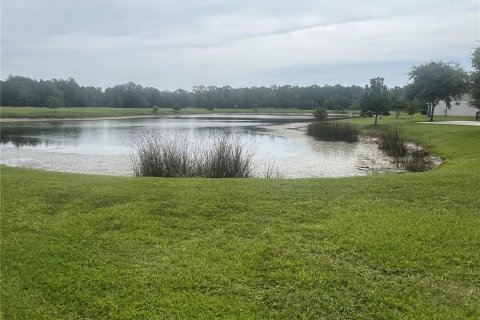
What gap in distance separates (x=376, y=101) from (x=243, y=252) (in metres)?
39.6

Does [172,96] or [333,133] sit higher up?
[172,96]

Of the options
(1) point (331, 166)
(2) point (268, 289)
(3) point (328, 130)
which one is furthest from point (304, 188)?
(3) point (328, 130)

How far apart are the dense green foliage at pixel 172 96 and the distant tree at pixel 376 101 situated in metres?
56.3

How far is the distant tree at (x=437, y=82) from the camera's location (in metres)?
37.4

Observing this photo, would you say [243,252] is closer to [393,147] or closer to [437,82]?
[393,147]

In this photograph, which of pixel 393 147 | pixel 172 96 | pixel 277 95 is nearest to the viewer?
pixel 393 147

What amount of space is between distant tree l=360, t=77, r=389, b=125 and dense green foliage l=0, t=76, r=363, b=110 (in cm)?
5628

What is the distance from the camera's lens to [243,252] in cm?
452

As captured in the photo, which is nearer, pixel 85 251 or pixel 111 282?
pixel 111 282

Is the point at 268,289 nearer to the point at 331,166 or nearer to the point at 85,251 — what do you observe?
the point at 85,251

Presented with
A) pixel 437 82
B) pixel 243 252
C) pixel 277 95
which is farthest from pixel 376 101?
pixel 277 95

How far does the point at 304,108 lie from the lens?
385 feet

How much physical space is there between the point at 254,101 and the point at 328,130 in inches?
3575

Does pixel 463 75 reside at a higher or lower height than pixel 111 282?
higher
